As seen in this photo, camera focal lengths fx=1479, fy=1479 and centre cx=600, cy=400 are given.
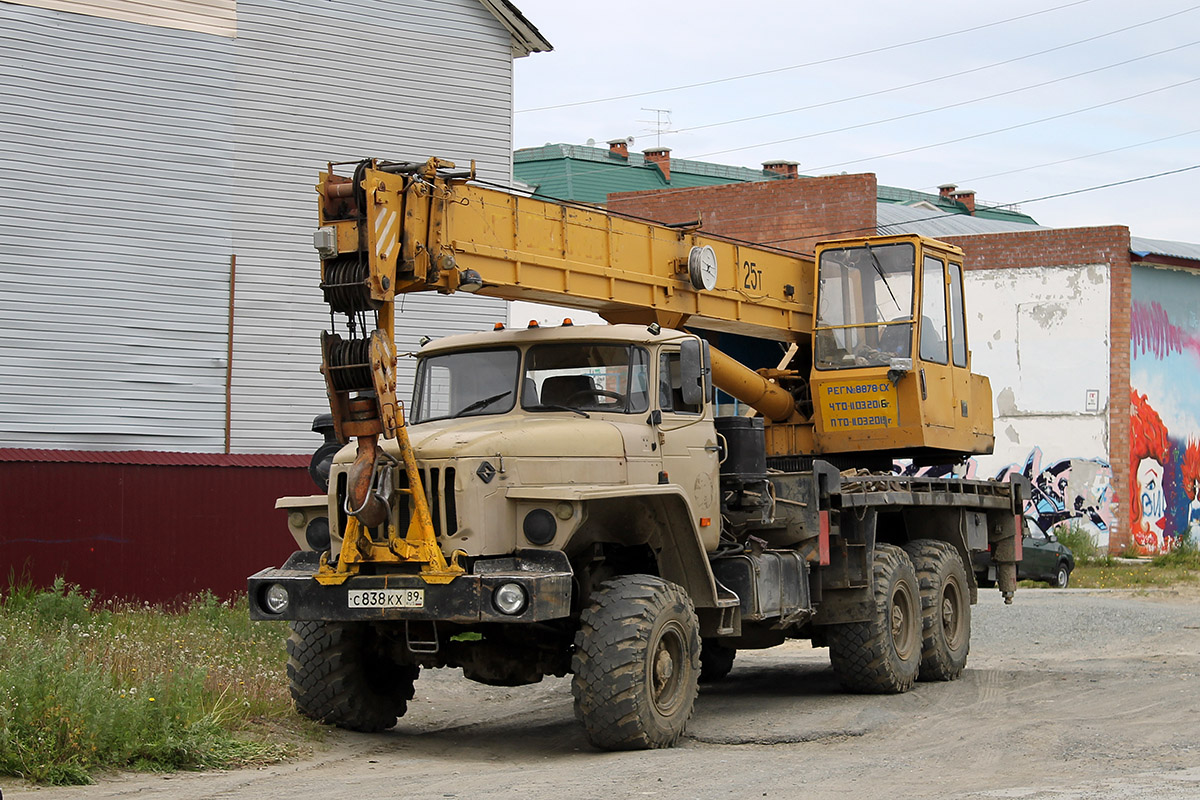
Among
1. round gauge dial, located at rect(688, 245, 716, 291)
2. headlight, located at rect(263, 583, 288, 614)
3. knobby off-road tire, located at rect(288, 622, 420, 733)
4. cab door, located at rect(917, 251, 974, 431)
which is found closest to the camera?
headlight, located at rect(263, 583, 288, 614)

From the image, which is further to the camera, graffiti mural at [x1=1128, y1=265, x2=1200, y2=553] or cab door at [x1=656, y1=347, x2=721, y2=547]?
graffiti mural at [x1=1128, y1=265, x2=1200, y2=553]

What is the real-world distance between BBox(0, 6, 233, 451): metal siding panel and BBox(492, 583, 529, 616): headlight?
1091 cm

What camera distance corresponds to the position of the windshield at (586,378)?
1072 centimetres

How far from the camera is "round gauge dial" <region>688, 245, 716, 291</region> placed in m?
12.7

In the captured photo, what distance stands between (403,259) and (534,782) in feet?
11.6

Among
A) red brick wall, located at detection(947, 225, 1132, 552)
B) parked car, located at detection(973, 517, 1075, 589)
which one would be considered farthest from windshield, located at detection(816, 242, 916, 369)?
red brick wall, located at detection(947, 225, 1132, 552)

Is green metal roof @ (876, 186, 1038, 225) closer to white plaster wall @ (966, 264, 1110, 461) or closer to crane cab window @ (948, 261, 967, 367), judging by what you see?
white plaster wall @ (966, 264, 1110, 461)

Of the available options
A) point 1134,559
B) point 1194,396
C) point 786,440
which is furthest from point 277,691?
point 1194,396

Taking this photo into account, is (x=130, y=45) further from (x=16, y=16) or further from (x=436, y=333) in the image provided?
(x=436, y=333)

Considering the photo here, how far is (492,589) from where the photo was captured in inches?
361

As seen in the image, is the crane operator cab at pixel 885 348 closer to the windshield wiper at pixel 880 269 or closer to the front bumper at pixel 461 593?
the windshield wiper at pixel 880 269

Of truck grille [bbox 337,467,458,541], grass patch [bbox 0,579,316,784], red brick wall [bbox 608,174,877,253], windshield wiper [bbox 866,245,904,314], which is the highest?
red brick wall [bbox 608,174,877,253]

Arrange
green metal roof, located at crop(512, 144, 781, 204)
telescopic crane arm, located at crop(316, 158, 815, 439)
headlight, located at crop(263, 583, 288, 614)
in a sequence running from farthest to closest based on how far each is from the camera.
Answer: green metal roof, located at crop(512, 144, 781, 204) < headlight, located at crop(263, 583, 288, 614) < telescopic crane arm, located at crop(316, 158, 815, 439)

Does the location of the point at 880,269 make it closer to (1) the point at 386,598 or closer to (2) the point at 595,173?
(1) the point at 386,598
